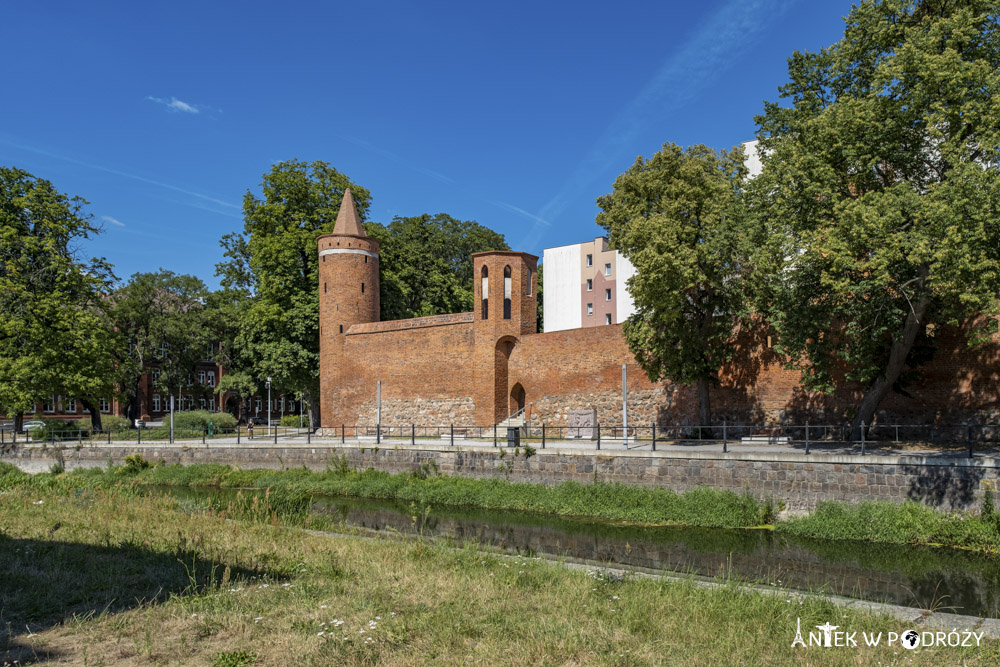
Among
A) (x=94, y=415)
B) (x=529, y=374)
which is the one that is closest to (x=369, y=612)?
(x=529, y=374)

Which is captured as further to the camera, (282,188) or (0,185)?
(282,188)

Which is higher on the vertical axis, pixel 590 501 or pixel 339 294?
pixel 339 294

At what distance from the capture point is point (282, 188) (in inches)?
1400

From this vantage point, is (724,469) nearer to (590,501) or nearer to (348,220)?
(590,501)

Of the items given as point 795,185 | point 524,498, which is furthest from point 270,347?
point 795,185

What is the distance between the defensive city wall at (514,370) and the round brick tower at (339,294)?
5cm

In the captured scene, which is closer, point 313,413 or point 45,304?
point 45,304

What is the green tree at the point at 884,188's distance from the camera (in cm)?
1369

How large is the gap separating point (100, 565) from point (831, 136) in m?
16.8

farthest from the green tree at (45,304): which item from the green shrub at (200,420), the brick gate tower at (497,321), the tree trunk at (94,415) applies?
the brick gate tower at (497,321)

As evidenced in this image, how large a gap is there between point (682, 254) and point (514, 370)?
12.1m

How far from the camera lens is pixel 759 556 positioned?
42.8 feet

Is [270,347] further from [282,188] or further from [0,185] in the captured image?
[0,185]

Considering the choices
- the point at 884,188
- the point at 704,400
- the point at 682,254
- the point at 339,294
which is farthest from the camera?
the point at 339,294
